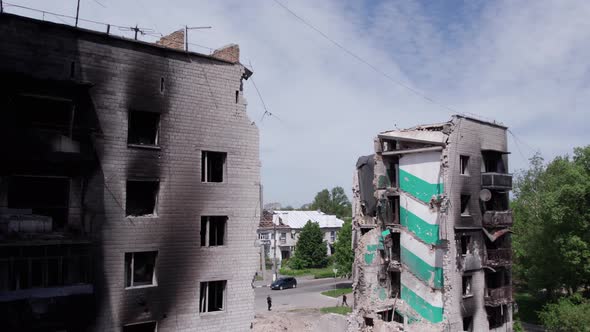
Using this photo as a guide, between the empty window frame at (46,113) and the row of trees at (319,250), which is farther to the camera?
the row of trees at (319,250)

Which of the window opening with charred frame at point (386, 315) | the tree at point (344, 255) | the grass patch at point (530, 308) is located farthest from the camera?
the tree at point (344, 255)

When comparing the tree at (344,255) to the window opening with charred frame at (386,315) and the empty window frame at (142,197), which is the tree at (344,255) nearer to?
the window opening with charred frame at (386,315)

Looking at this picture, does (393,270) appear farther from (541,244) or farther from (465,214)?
(541,244)

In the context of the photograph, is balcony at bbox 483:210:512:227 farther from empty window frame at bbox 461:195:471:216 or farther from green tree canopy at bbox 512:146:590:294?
green tree canopy at bbox 512:146:590:294

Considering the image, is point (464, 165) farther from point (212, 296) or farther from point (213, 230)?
point (212, 296)

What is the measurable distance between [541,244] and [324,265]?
Answer: 1601 inches

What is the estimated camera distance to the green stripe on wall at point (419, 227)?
32.0m

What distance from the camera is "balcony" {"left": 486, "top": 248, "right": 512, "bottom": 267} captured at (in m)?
34.0

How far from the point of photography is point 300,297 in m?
51.8

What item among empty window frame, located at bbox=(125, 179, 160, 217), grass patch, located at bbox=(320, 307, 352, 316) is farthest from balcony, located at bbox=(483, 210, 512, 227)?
empty window frame, located at bbox=(125, 179, 160, 217)

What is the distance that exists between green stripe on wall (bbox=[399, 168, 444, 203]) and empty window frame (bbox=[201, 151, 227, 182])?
667 inches

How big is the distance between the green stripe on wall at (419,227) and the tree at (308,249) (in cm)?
4034

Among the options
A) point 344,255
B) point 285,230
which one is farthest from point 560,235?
point 285,230

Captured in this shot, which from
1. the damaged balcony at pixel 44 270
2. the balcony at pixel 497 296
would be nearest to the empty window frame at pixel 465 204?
the balcony at pixel 497 296
